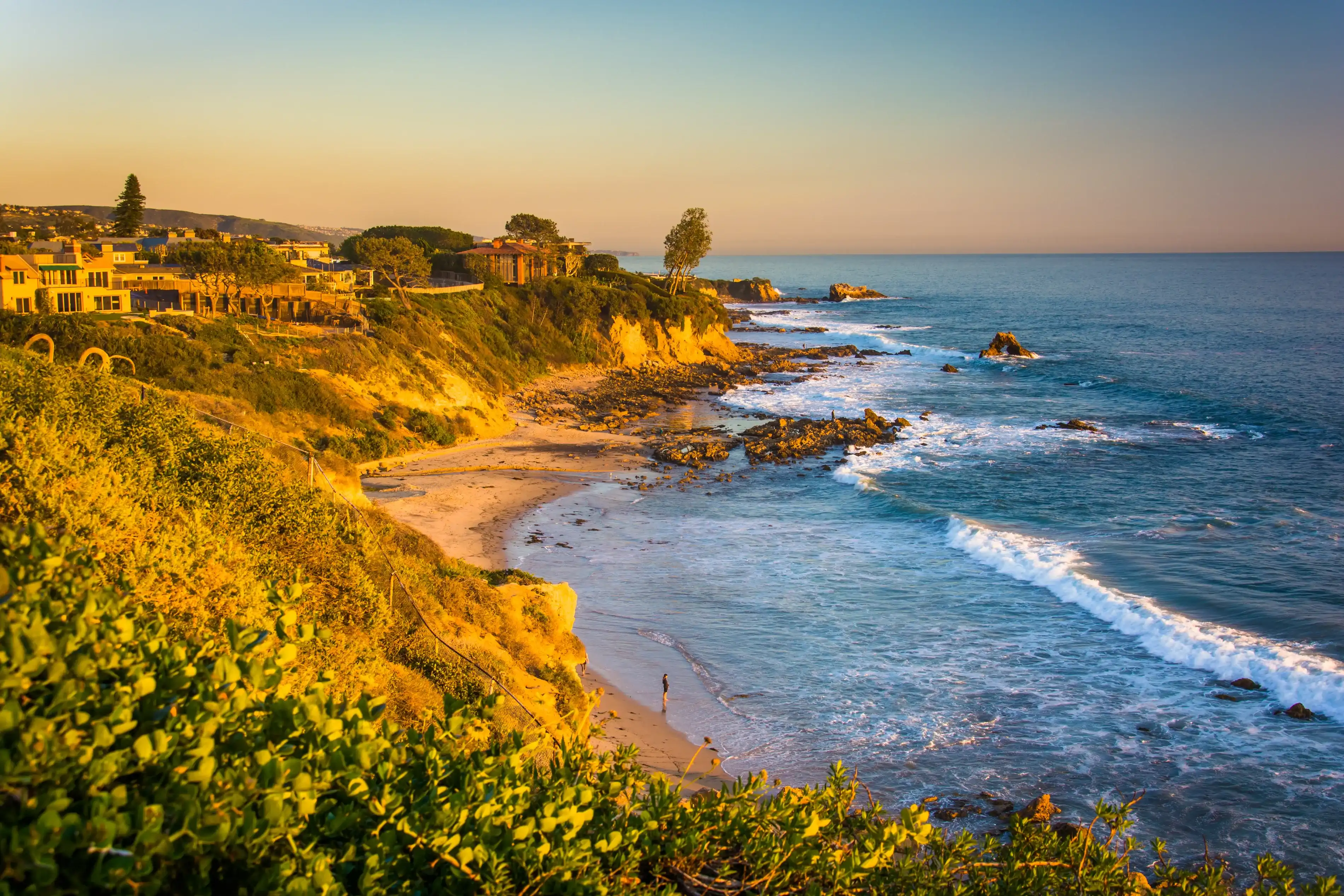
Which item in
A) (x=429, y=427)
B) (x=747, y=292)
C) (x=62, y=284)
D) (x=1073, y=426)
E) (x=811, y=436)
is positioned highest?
(x=747, y=292)

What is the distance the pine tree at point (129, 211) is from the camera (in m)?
68.1

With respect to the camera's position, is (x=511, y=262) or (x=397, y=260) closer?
(x=397, y=260)

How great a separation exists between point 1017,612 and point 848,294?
14416cm

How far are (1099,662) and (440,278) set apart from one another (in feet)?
194

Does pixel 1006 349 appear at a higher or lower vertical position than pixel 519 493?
higher

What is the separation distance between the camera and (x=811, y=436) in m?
44.1

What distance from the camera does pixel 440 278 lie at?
6806 cm

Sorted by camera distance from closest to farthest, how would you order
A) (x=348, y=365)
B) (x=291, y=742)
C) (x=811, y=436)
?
(x=291, y=742), (x=348, y=365), (x=811, y=436)

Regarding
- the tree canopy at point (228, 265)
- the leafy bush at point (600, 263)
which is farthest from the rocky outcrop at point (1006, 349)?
the tree canopy at point (228, 265)

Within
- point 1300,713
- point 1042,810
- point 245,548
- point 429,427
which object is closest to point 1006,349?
point 429,427

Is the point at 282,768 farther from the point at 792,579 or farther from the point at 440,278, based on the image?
the point at 440,278

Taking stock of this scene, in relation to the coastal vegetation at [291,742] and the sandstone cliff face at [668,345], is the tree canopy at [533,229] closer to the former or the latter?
the sandstone cliff face at [668,345]

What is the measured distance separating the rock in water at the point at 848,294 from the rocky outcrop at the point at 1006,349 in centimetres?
7540

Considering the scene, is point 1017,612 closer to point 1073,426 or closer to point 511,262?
point 1073,426
